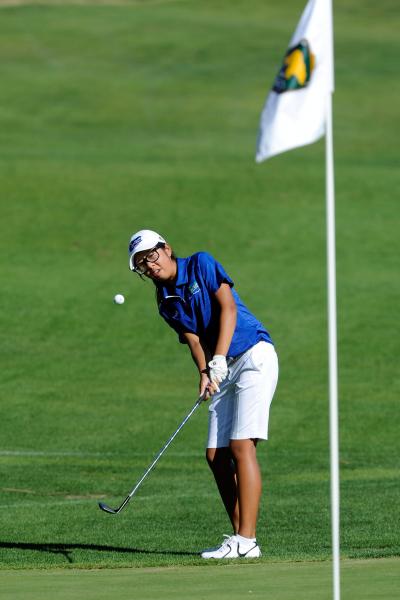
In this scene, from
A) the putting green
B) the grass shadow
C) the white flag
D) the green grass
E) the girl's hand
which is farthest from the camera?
the green grass

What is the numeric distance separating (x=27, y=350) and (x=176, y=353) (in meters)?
2.43

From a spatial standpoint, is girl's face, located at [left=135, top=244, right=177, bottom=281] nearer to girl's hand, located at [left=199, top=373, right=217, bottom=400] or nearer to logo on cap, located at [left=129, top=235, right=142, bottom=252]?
Answer: logo on cap, located at [left=129, top=235, right=142, bottom=252]

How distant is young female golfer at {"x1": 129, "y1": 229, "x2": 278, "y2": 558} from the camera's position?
912 cm

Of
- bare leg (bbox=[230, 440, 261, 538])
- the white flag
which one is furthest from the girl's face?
the white flag

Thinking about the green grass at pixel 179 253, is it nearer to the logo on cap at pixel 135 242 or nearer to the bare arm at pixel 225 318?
the bare arm at pixel 225 318

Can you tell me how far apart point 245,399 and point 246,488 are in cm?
58

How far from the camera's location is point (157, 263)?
9.23m

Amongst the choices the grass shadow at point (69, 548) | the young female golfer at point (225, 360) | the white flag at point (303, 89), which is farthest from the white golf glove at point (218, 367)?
the white flag at point (303, 89)

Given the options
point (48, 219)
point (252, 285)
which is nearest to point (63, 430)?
point (252, 285)

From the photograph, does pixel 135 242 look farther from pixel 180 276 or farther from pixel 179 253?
pixel 179 253

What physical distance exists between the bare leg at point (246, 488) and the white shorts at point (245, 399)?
10 cm

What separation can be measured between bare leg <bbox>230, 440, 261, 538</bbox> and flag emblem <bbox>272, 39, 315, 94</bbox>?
9.64 feet

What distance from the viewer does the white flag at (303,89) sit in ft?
22.9

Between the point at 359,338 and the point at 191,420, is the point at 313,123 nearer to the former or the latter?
the point at 191,420
